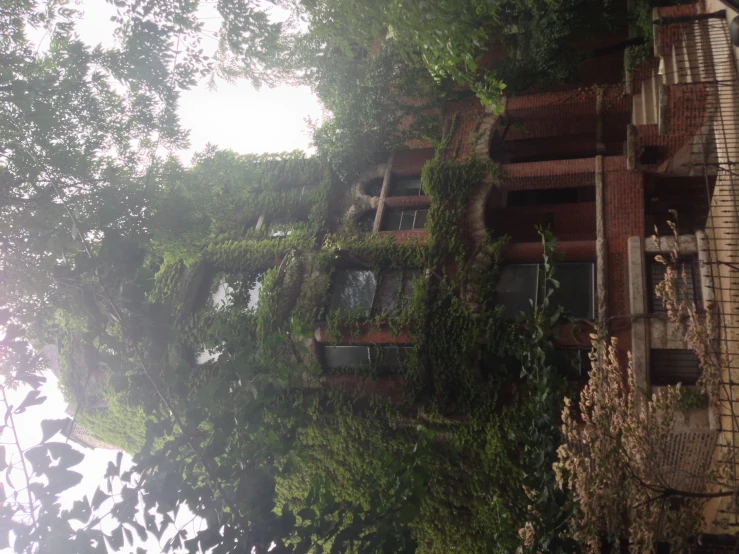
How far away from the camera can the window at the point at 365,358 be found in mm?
11796

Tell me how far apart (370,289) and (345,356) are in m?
1.72

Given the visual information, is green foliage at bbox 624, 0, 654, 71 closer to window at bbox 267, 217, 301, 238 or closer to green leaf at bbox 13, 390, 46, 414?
window at bbox 267, 217, 301, 238

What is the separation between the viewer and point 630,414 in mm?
6484

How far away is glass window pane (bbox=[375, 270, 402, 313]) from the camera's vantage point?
39.7 ft

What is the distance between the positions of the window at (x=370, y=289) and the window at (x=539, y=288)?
2.04 m

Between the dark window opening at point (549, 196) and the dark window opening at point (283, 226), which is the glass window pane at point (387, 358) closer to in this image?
the dark window opening at point (283, 226)

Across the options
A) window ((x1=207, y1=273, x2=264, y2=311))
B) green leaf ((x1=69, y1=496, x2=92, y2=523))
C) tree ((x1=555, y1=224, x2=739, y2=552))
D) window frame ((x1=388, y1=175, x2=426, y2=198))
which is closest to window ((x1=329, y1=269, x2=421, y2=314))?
window ((x1=207, y1=273, x2=264, y2=311))

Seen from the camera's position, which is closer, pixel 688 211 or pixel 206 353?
pixel 688 211

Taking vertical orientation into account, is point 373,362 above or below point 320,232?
below

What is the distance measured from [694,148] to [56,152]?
14.0 meters

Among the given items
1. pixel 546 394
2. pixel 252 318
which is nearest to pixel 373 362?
pixel 252 318

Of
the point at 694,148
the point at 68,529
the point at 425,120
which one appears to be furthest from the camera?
the point at 425,120

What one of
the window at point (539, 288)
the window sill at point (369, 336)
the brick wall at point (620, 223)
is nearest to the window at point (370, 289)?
the window sill at point (369, 336)

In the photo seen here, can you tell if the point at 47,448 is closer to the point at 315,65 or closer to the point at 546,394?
the point at 546,394
